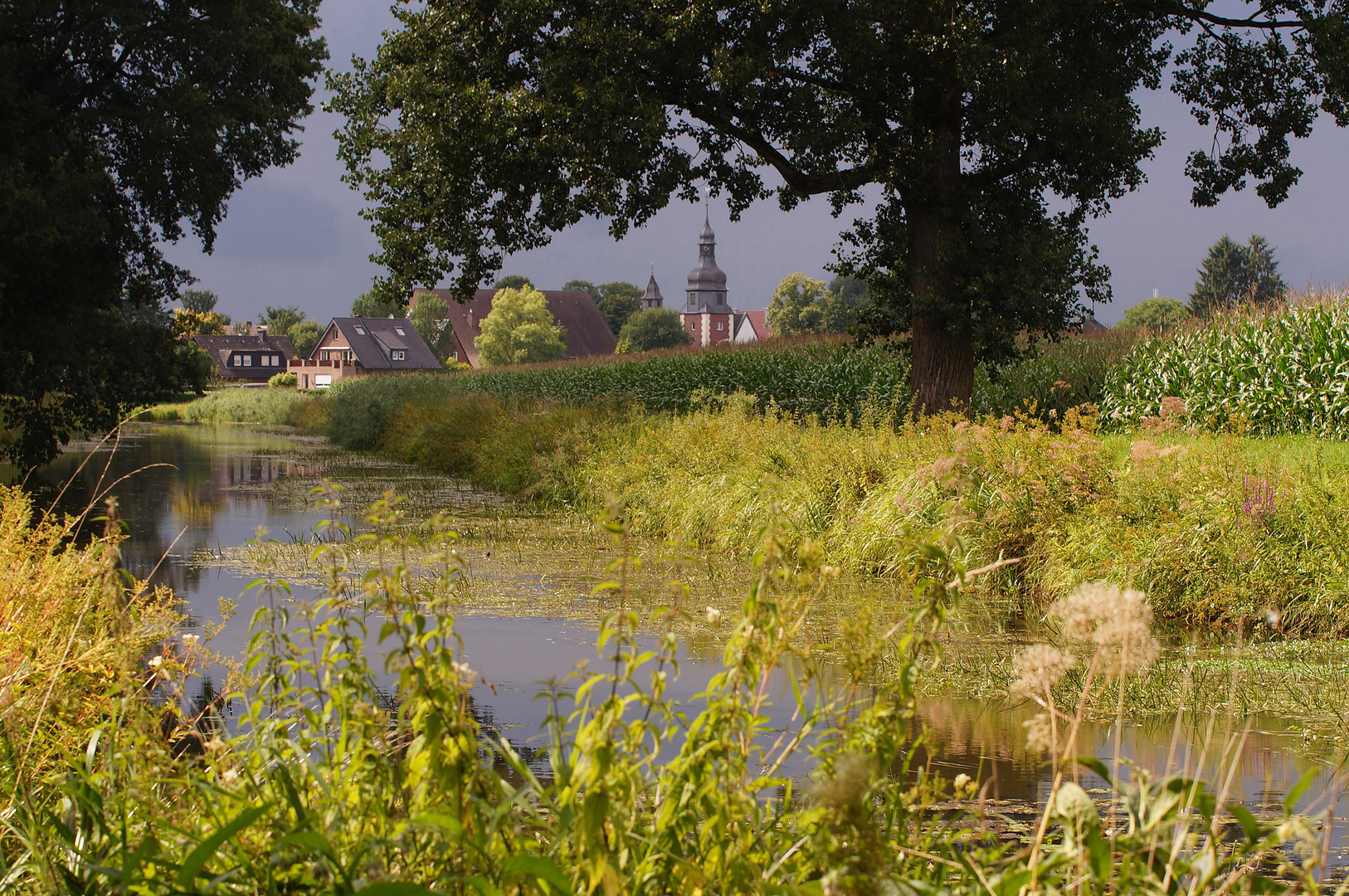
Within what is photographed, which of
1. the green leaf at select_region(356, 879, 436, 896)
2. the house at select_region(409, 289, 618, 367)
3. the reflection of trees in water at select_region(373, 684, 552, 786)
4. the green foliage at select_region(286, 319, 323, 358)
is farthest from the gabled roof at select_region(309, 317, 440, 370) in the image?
the green leaf at select_region(356, 879, 436, 896)

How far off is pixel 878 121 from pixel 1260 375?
22.1 feet

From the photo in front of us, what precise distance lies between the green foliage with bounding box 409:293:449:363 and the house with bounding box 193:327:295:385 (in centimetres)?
1880

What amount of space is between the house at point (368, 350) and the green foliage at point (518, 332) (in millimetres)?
5650

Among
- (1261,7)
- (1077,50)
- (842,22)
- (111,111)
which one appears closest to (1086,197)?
(1077,50)

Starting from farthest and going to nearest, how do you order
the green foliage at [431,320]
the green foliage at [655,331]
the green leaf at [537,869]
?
1. the green foliage at [655,331]
2. the green foliage at [431,320]
3. the green leaf at [537,869]

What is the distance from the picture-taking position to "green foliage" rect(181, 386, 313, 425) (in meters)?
51.2

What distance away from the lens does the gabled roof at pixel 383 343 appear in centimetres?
8725

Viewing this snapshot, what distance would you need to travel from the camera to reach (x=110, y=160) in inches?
828

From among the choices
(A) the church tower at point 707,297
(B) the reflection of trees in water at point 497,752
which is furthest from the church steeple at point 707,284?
(B) the reflection of trees in water at point 497,752

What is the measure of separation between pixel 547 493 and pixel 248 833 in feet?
45.4

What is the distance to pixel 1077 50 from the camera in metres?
17.1

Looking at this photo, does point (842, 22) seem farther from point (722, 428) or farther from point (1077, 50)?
point (722, 428)

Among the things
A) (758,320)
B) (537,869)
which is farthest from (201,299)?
(537,869)

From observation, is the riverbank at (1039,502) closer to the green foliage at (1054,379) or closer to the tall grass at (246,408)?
the green foliage at (1054,379)
